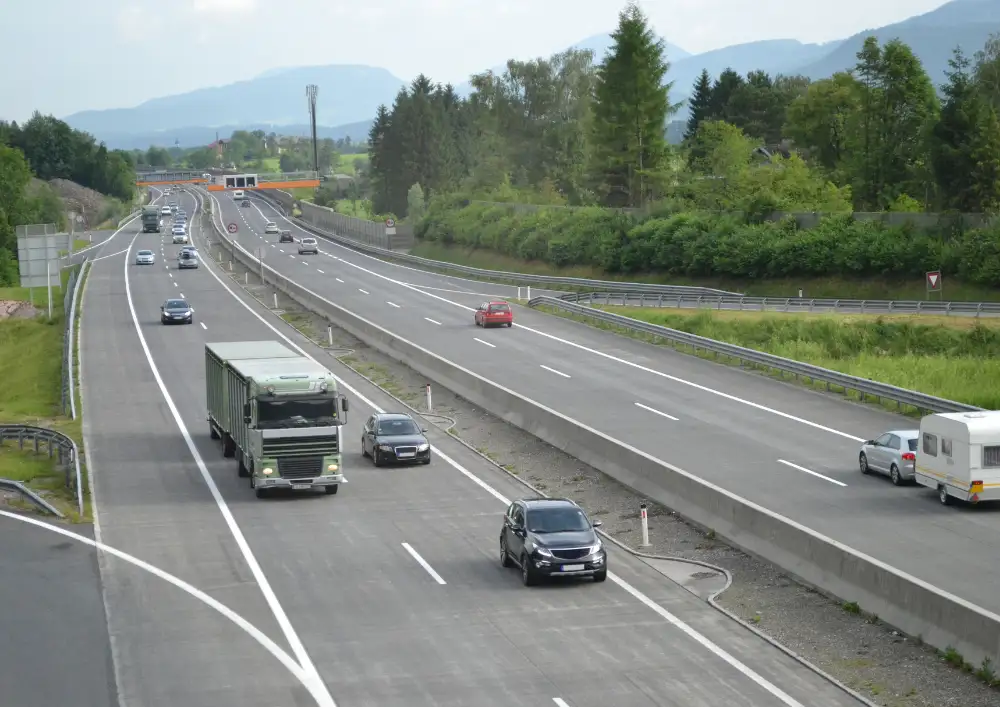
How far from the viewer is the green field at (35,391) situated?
35.6m

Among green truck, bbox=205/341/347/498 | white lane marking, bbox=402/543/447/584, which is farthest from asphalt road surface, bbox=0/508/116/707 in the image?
white lane marking, bbox=402/543/447/584

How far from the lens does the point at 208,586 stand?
24.0m

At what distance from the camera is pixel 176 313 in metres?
67.5

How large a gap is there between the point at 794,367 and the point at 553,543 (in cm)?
2525

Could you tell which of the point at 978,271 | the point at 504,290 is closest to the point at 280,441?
the point at 978,271

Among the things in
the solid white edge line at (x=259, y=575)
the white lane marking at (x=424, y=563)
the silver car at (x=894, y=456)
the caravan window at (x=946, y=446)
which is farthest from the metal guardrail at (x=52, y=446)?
the caravan window at (x=946, y=446)

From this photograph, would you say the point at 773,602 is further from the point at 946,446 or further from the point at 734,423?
the point at 734,423

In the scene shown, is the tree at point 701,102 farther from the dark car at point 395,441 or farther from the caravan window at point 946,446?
the caravan window at point 946,446

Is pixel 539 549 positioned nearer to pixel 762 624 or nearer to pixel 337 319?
pixel 762 624

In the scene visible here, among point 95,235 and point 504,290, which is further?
point 95,235

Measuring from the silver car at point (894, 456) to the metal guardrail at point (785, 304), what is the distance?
35052mm

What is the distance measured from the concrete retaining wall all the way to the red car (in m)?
20.4

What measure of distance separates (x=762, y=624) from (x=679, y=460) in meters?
13.1

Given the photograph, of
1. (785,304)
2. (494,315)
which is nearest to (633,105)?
(785,304)
